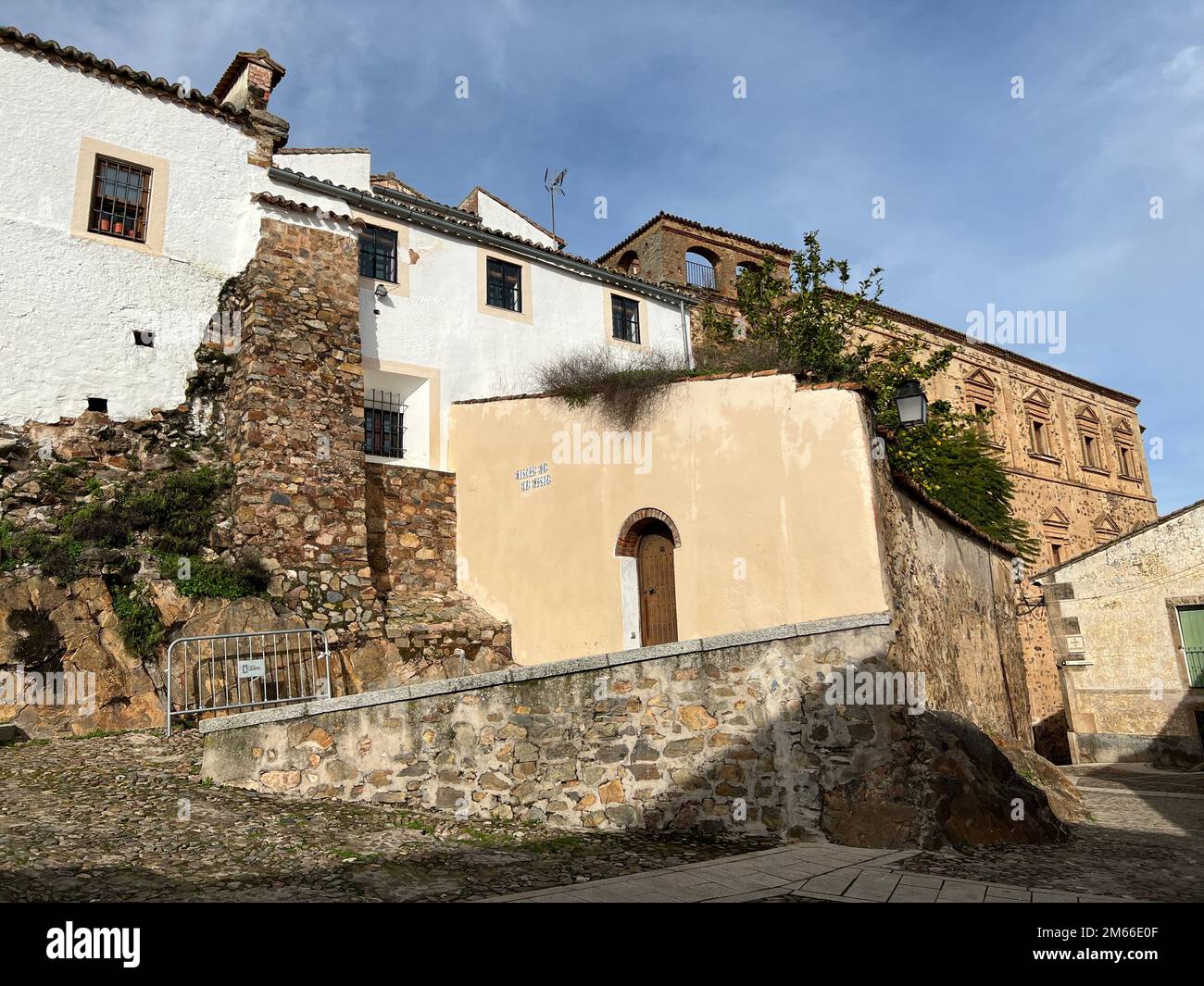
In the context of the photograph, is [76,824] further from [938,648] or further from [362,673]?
[938,648]

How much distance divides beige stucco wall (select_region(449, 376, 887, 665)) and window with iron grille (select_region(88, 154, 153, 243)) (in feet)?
18.9

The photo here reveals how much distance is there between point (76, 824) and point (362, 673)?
5560mm

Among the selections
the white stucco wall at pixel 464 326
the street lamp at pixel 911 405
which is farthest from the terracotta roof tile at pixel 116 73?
the street lamp at pixel 911 405

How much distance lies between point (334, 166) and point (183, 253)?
3632 millimetres

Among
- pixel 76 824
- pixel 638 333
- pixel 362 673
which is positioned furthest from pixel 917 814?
pixel 638 333

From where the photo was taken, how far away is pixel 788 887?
17.5ft

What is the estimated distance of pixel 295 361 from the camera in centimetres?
1245

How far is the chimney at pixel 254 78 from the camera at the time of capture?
14.3 meters

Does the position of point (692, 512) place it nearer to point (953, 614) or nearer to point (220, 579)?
point (953, 614)

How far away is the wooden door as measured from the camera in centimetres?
1159

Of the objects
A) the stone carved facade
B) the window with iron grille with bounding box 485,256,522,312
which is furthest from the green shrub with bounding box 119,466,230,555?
the stone carved facade
